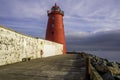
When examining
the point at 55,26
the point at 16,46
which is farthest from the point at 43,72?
the point at 55,26

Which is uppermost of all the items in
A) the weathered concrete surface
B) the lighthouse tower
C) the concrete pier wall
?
the lighthouse tower

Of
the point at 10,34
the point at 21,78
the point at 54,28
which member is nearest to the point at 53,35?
the point at 54,28

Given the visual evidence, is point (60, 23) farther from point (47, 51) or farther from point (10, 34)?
point (10, 34)

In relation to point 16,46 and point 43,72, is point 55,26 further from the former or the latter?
point 43,72

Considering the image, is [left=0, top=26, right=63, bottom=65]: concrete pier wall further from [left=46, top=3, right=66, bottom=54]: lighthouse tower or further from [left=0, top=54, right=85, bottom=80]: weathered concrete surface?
[left=46, top=3, right=66, bottom=54]: lighthouse tower

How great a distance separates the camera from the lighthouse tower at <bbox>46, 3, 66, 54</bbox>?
32156 mm

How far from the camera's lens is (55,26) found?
1271 inches

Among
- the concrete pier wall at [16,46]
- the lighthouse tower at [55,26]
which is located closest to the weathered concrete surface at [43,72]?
the concrete pier wall at [16,46]

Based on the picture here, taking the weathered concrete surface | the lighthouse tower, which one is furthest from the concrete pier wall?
the lighthouse tower

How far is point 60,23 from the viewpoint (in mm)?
33031

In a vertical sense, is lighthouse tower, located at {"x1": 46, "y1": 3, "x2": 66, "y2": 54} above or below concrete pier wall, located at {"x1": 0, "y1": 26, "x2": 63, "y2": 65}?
above

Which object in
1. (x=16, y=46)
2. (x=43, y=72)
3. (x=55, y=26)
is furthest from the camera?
(x=55, y=26)

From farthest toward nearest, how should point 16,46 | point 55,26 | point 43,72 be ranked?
point 55,26
point 16,46
point 43,72

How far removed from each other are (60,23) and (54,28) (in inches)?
67.8
